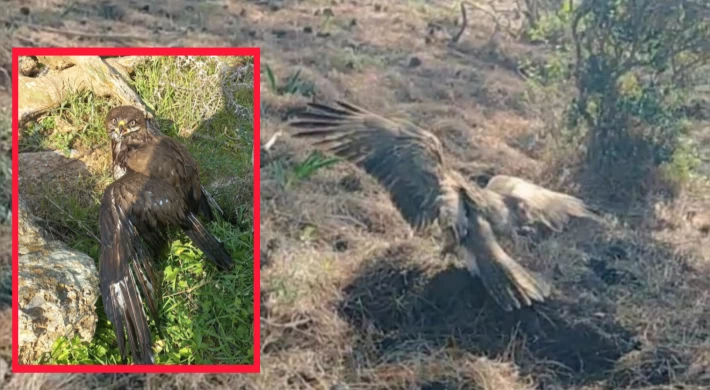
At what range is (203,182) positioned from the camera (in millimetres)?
1817

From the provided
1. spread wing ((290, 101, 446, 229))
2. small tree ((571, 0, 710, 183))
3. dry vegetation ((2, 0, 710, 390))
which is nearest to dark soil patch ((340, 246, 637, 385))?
dry vegetation ((2, 0, 710, 390))

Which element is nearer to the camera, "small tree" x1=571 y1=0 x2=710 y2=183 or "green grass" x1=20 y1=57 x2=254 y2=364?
"green grass" x1=20 y1=57 x2=254 y2=364

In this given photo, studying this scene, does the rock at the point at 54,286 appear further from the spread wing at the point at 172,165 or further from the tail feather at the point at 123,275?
the spread wing at the point at 172,165

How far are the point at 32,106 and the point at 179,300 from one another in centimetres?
49

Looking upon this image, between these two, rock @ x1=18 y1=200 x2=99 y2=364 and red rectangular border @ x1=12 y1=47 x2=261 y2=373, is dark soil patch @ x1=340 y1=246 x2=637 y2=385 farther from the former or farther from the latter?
rock @ x1=18 y1=200 x2=99 y2=364

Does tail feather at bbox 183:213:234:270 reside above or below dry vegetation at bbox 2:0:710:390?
above

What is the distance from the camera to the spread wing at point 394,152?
3762mm

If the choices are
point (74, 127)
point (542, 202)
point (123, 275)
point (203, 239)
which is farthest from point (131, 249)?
point (542, 202)

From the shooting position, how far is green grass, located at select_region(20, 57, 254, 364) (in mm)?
1679

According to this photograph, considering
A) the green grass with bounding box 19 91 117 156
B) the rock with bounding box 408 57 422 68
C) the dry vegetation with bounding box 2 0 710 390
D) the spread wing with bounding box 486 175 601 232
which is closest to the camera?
the green grass with bounding box 19 91 117 156

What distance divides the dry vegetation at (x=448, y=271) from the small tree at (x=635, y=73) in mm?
194

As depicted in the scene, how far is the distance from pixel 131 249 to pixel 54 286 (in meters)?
0.21

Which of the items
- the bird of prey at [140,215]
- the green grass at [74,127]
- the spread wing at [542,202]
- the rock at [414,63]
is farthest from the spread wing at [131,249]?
the rock at [414,63]

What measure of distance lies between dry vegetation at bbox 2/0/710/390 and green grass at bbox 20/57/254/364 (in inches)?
64.5
